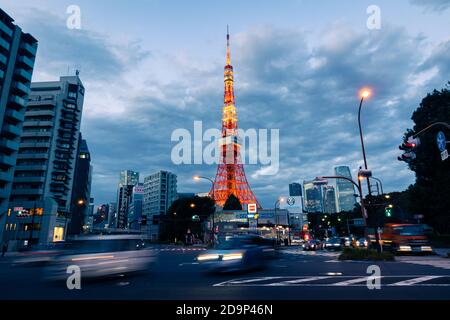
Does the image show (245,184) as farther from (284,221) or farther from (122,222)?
(122,222)

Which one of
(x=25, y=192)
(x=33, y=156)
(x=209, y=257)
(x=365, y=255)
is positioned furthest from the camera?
(x=33, y=156)

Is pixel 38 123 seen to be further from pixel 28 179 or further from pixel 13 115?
pixel 13 115

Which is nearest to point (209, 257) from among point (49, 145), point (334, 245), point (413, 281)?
point (413, 281)

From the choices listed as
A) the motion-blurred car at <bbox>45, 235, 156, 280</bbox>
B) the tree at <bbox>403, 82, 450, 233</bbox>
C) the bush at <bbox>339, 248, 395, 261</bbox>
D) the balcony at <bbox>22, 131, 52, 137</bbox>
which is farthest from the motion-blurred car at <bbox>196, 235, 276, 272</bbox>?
the balcony at <bbox>22, 131, 52, 137</bbox>

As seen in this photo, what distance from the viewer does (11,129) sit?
1941 inches

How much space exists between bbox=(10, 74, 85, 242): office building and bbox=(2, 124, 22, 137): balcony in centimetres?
1400

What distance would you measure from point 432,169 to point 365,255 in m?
26.5

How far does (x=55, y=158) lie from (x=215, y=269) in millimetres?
68213

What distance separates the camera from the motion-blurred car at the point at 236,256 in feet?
36.6

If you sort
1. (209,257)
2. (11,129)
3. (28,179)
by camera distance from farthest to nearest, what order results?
(28,179) < (11,129) < (209,257)

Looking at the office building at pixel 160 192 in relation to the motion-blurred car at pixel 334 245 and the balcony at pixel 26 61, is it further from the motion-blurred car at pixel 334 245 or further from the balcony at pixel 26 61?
the motion-blurred car at pixel 334 245

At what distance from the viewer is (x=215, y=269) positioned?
11.2m

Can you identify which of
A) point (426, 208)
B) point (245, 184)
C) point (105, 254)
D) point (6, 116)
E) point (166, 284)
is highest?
point (6, 116)
